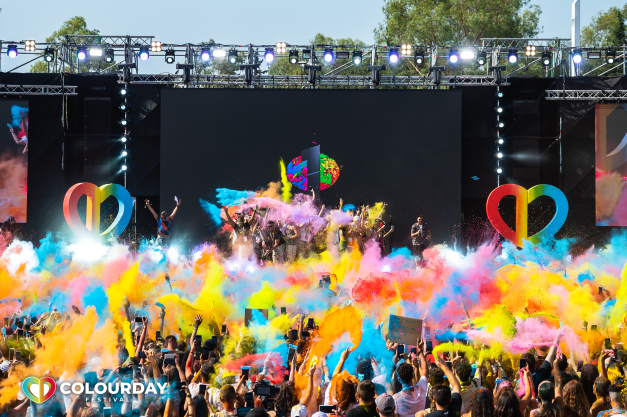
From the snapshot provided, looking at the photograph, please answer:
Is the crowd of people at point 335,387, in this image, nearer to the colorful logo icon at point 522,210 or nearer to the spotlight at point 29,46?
the colorful logo icon at point 522,210

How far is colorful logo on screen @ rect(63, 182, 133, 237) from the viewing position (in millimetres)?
14305

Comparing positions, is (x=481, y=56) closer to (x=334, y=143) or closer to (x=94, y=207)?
(x=334, y=143)

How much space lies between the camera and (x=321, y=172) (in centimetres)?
1461

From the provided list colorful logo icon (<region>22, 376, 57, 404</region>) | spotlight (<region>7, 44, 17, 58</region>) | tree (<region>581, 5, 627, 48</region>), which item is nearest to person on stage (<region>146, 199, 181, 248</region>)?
spotlight (<region>7, 44, 17, 58</region>)

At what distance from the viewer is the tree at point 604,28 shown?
27531 millimetres

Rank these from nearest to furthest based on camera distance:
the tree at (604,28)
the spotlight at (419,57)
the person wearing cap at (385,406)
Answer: the person wearing cap at (385,406), the spotlight at (419,57), the tree at (604,28)

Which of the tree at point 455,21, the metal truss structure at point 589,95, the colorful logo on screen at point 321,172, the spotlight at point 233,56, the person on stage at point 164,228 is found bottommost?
the person on stage at point 164,228

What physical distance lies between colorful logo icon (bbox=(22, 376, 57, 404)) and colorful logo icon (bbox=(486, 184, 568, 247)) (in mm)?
11701

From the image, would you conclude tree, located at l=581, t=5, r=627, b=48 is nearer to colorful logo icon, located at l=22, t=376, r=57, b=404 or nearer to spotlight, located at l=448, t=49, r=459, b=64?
spotlight, located at l=448, t=49, r=459, b=64

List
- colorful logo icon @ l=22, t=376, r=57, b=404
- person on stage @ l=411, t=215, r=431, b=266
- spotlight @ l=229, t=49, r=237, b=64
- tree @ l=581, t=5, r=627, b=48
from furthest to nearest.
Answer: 1. tree @ l=581, t=5, r=627, b=48
2. spotlight @ l=229, t=49, r=237, b=64
3. person on stage @ l=411, t=215, r=431, b=266
4. colorful logo icon @ l=22, t=376, r=57, b=404

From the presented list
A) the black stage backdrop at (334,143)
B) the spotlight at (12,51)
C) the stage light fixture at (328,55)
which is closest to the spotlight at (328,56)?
the stage light fixture at (328,55)

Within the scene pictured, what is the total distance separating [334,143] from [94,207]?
5.43m

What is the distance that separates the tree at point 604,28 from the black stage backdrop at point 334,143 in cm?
1615

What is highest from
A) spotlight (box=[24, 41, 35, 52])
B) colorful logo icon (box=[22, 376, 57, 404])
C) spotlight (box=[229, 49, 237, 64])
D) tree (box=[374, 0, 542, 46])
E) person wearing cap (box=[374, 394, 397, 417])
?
tree (box=[374, 0, 542, 46])
